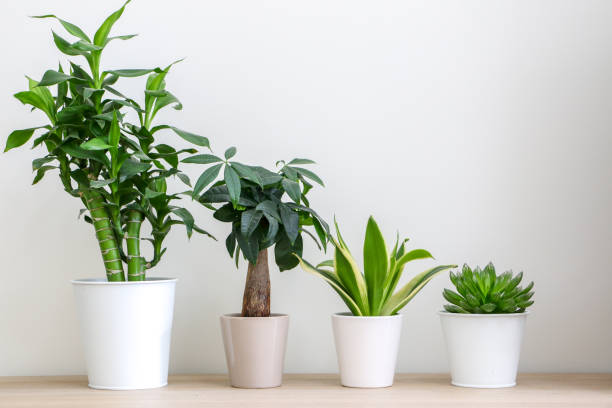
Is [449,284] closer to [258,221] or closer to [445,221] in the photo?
[445,221]

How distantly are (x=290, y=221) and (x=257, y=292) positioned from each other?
0.14 meters

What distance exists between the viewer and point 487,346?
97cm

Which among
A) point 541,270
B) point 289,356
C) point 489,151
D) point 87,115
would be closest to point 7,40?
point 87,115

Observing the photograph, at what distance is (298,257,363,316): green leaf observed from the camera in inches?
38.8

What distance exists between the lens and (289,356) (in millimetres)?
1158

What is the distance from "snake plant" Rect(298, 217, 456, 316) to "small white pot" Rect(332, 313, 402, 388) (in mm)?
25

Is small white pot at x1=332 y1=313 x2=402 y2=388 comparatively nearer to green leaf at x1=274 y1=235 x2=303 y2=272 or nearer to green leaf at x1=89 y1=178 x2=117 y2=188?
green leaf at x1=274 y1=235 x2=303 y2=272

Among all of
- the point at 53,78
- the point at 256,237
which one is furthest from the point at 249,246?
the point at 53,78

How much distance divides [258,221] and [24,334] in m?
0.51

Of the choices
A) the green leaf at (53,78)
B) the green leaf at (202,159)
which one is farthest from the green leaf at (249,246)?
the green leaf at (53,78)

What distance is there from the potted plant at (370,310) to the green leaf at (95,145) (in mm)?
328

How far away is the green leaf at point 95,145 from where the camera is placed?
887 millimetres

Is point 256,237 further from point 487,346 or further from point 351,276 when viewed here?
point 487,346

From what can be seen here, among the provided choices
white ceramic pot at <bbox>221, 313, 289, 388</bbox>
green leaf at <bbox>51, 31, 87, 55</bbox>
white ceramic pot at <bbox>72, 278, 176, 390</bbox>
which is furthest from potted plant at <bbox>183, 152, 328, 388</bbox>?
green leaf at <bbox>51, 31, 87, 55</bbox>
